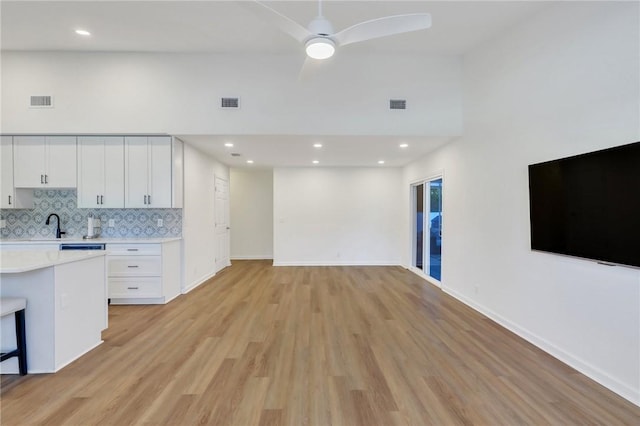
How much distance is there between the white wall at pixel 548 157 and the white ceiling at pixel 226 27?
0.47 m

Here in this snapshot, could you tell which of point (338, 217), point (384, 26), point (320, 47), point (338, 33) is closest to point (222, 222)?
point (338, 217)

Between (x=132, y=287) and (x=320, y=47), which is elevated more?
(x=320, y=47)

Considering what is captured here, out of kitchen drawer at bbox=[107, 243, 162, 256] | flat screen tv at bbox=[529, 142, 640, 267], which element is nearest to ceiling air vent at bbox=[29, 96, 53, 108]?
kitchen drawer at bbox=[107, 243, 162, 256]

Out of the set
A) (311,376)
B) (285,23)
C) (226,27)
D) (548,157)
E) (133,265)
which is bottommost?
(311,376)

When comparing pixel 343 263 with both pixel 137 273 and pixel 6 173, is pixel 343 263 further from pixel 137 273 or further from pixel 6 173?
pixel 6 173

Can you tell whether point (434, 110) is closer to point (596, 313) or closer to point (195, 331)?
point (596, 313)

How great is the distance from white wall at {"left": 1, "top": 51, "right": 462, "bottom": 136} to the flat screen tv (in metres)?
1.94

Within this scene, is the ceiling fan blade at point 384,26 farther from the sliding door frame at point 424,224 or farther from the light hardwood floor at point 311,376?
the sliding door frame at point 424,224

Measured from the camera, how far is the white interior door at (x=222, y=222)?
6.47m

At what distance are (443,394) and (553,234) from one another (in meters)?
1.84

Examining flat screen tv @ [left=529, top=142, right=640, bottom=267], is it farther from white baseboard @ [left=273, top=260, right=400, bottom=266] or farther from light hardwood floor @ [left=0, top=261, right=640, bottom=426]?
white baseboard @ [left=273, top=260, right=400, bottom=266]

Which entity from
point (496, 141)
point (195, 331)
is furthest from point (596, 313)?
point (195, 331)

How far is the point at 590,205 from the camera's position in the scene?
2.37 metres

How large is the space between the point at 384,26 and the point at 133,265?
14.6 feet
